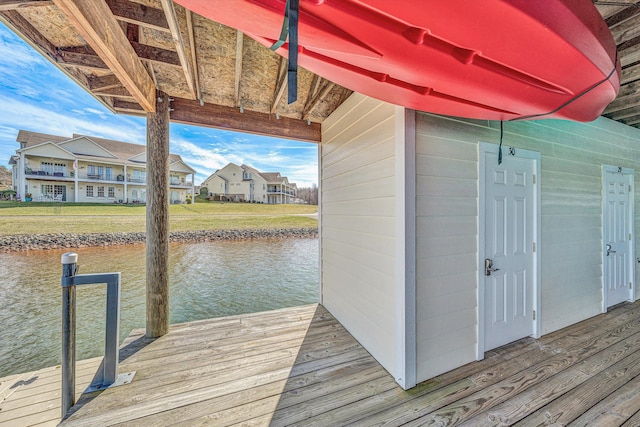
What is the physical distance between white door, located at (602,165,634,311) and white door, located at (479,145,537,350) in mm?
1646

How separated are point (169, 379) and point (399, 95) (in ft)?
9.29

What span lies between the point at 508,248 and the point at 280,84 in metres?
2.98

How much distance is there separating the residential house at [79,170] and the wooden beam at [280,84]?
544 centimetres

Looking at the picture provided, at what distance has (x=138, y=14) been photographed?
1526 millimetres

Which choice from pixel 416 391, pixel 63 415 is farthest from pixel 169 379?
pixel 416 391

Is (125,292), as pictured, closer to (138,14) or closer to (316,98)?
(138,14)

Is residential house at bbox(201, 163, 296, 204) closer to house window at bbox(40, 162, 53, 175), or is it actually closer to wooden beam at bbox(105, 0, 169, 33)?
house window at bbox(40, 162, 53, 175)

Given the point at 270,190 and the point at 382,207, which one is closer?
the point at 382,207

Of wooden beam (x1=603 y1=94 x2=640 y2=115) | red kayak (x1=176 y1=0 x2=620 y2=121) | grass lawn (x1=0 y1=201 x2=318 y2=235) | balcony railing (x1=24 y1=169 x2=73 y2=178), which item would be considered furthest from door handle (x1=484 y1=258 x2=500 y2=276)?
balcony railing (x1=24 y1=169 x2=73 y2=178)

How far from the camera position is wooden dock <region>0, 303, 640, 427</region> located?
1529mm

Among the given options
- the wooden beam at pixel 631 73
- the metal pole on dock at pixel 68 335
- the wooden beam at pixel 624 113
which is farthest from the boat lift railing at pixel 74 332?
the wooden beam at pixel 624 113

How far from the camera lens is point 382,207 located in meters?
2.06

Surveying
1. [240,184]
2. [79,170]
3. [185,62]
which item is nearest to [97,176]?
[79,170]

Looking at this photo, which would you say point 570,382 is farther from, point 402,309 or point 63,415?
point 63,415
